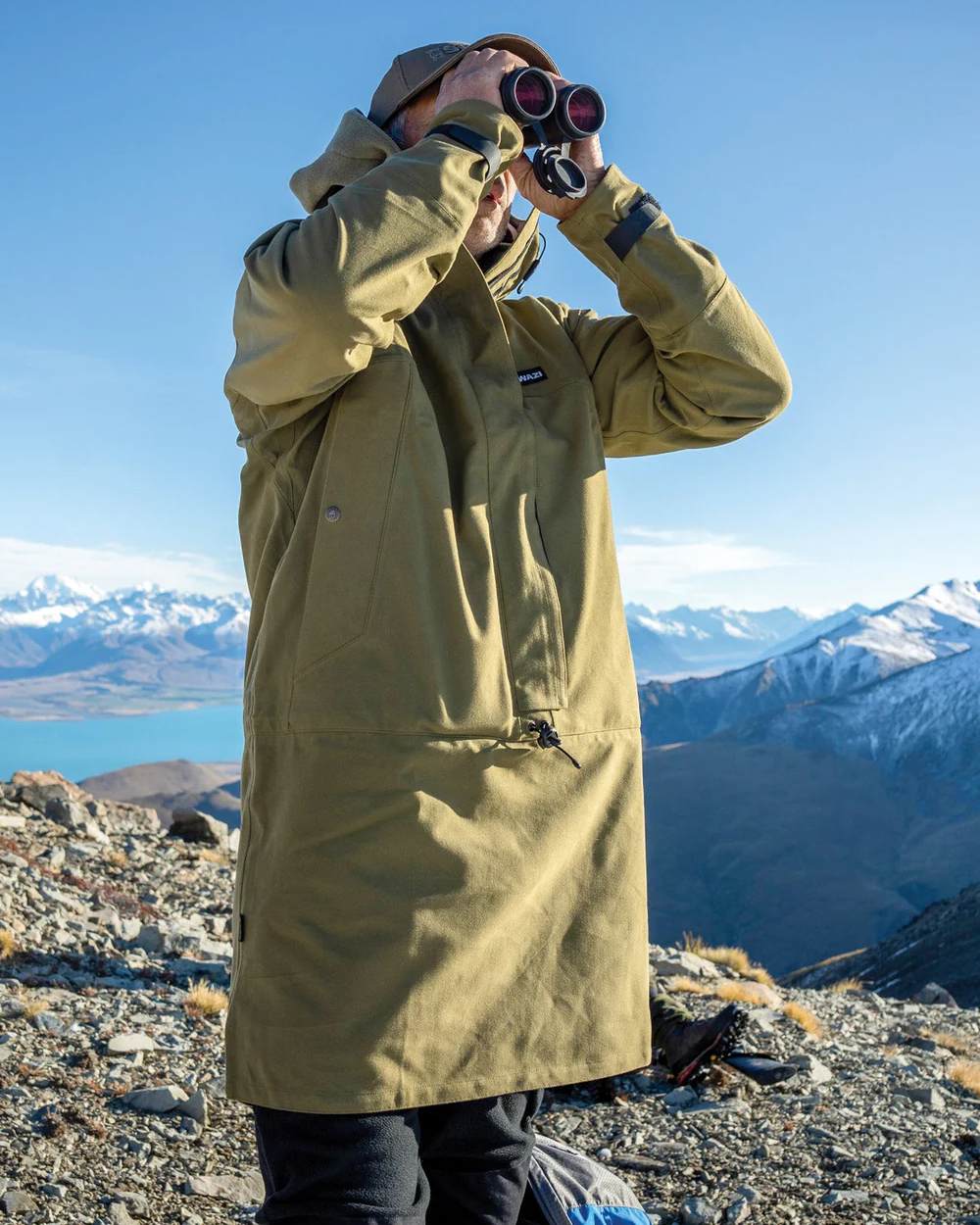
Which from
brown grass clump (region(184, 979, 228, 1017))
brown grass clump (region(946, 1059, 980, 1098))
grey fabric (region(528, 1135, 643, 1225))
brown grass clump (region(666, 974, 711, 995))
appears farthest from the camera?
brown grass clump (region(666, 974, 711, 995))

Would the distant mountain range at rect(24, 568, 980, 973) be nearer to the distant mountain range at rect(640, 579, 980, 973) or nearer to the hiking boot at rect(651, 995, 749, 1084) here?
the distant mountain range at rect(640, 579, 980, 973)

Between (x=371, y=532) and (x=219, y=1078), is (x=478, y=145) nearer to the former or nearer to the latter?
(x=371, y=532)

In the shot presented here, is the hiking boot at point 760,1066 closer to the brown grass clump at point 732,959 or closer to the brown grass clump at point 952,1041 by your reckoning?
the brown grass clump at point 952,1041

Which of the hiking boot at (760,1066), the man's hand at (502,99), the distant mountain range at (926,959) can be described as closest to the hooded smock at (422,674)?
the man's hand at (502,99)

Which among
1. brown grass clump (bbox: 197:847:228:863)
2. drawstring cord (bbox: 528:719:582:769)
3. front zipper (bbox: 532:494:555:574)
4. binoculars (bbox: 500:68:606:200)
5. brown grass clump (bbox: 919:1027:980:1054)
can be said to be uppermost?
binoculars (bbox: 500:68:606:200)

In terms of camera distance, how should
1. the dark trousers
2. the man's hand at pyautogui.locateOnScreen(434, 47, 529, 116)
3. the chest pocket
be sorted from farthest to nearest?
1. the man's hand at pyautogui.locateOnScreen(434, 47, 529, 116)
2. the chest pocket
3. the dark trousers

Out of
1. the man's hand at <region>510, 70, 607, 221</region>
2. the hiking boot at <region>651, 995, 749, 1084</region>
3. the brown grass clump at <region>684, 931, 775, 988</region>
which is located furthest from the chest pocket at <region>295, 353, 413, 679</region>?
the brown grass clump at <region>684, 931, 775, 988</region>

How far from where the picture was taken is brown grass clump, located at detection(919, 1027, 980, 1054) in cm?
783

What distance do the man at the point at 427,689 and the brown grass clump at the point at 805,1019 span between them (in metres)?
5.82

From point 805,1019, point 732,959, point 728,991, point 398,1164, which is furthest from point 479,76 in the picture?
point 732,959

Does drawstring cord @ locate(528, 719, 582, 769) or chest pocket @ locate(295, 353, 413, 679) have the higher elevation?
chest pocket @ locate(295, 353, 413, 679)

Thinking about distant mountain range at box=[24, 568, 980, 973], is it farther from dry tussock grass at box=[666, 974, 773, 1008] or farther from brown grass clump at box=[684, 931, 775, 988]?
dry tussock grass at box=[666, 974, 773, 1008]

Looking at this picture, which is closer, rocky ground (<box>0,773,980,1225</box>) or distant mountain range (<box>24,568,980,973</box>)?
rocky ground (<box>0,773,980,1225</box>)

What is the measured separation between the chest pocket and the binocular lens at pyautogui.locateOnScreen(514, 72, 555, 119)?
60 cm
